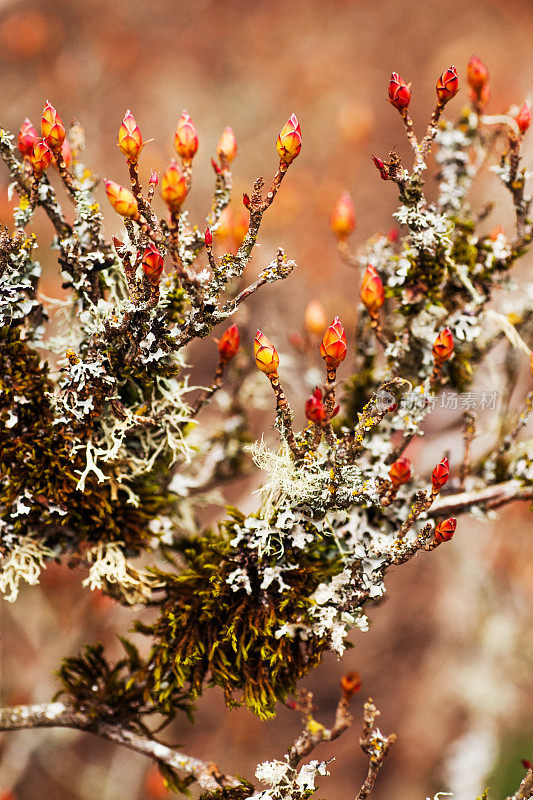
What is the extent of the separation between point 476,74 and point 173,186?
2.34 feet

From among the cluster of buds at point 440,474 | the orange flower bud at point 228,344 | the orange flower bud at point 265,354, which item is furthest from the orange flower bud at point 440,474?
the orange flower bud at point 228,344

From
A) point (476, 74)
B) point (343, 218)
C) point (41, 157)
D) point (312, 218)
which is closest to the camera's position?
point (41, 157)

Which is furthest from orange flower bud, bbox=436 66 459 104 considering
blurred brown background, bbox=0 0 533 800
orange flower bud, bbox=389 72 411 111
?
blurred brown background, bbox=0 0 533 800

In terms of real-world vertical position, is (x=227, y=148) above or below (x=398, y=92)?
above

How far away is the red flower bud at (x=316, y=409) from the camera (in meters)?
0.88

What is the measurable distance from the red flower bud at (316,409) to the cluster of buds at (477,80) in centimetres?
70

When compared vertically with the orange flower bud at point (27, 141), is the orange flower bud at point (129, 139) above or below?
below

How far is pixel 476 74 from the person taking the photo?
1134 mm

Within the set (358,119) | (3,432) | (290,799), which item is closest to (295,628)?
(290,799)

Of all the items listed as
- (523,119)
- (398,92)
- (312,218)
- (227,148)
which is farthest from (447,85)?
(312,218)

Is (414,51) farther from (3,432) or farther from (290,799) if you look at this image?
(290,799)

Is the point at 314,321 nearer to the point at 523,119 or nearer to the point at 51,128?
the point at 523,119

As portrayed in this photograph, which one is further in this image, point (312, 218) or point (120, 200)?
point (312, 218)

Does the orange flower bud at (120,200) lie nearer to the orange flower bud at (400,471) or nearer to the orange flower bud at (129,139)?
the orange flower bud at (129,139)
